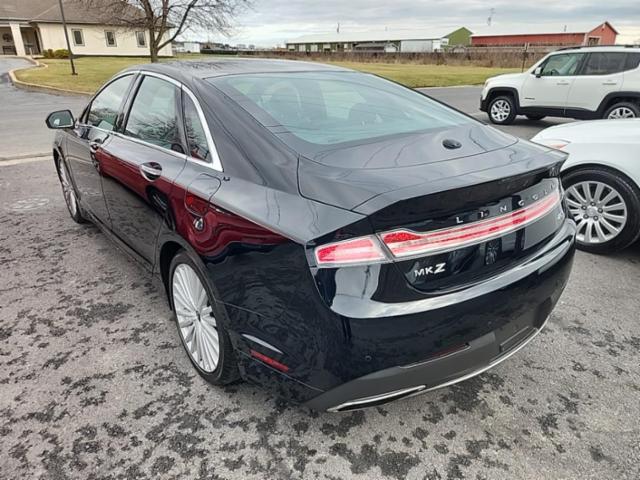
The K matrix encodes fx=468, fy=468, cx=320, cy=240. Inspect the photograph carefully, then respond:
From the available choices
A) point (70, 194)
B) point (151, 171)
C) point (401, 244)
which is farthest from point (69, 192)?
point (401, 244)

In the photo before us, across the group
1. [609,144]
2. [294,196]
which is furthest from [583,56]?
[294,196]

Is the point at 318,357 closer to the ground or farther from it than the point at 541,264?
closer to the ground

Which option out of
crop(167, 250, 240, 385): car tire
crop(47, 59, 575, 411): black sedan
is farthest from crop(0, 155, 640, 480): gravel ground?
crop(47, 59, 575, 411): black sedan

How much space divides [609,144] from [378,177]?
121 inches

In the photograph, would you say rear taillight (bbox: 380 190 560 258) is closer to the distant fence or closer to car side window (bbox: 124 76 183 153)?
car side window (bbox: 124 76 183 153)

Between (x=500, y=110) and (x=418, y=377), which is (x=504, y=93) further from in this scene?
(x=418, y=377)

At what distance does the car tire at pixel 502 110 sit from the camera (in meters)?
11.2

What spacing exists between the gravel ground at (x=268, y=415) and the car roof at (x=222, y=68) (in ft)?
5.02

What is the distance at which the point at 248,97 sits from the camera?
93.9 inches

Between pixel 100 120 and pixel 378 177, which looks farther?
pixel 100 120

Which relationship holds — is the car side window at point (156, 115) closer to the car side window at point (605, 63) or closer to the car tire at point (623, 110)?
the car tire at point (623, 110)

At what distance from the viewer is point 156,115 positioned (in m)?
2.81

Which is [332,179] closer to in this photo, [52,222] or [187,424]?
[187,424]

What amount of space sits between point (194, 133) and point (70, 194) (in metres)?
2.83
